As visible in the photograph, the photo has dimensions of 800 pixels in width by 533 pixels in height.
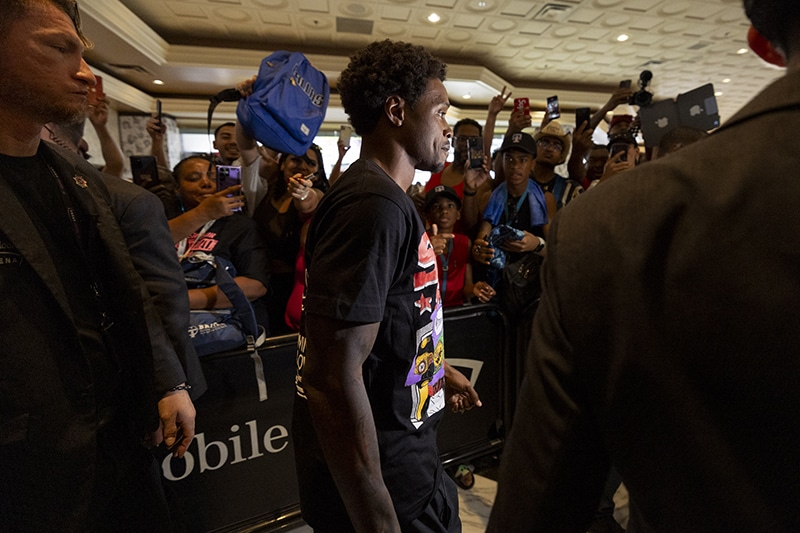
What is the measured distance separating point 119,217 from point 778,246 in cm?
144

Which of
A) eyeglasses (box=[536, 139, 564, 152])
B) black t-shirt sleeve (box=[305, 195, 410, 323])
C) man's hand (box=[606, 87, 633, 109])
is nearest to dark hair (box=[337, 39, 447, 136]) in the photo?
black t-shirt sleeve (box=[305, 195, 410, 323])

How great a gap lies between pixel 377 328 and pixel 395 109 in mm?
582

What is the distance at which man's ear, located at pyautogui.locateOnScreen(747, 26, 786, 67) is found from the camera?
48 cm

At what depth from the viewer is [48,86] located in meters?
0.94

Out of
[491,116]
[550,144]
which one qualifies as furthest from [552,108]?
[491,116]

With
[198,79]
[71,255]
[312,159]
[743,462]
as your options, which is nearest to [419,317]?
[743,462]

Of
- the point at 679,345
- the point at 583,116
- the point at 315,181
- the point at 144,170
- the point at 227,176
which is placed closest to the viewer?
the point at 679,345

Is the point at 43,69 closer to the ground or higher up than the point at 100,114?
closer to the ground

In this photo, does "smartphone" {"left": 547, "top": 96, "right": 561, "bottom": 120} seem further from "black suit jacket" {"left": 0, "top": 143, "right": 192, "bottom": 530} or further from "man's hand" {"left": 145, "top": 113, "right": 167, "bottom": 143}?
"black suit jacket" {"left": 0, "top": 143, "right": 192, "bottom": 530}

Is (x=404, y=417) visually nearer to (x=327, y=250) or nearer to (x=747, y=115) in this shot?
(x=327, y=250)

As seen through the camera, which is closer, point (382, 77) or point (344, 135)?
point (382, 77)

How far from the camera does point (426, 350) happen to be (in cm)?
102

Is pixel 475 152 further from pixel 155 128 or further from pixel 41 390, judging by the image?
pixel 41 390

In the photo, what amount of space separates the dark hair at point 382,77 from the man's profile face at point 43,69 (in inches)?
26.0
